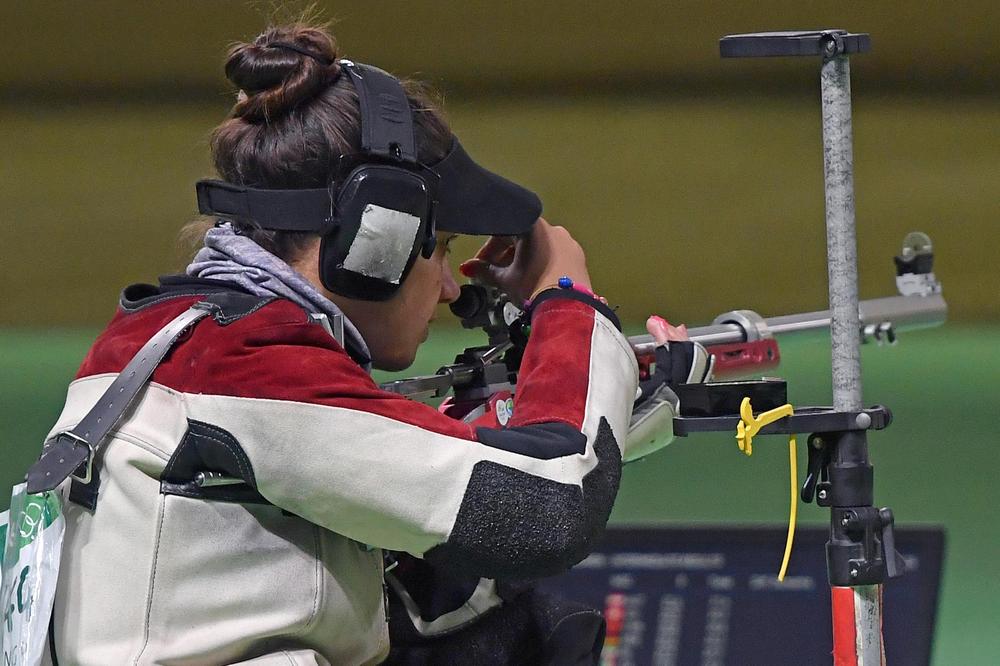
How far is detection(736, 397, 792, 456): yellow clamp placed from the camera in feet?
3.07

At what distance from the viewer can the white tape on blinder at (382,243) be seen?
2.84 feet

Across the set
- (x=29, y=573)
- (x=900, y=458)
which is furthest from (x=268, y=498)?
(x=900, y=458)

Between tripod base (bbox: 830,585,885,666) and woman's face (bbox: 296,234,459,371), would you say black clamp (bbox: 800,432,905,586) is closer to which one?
Answer: tripod base (bbox: 830,585,885,666)

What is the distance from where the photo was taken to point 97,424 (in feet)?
2.66

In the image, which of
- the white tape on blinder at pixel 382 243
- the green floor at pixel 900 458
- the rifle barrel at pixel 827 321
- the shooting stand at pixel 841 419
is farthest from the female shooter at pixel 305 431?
the green floor at pixel 900 458

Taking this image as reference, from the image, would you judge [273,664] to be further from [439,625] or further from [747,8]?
[747,8]

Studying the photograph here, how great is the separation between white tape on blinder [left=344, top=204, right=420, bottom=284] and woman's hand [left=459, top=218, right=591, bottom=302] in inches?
6.2

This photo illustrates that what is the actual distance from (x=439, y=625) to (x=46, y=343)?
272 cm

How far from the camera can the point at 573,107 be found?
137 inches

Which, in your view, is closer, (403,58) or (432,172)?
(432,172)

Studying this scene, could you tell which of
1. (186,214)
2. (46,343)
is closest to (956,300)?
(186,214)

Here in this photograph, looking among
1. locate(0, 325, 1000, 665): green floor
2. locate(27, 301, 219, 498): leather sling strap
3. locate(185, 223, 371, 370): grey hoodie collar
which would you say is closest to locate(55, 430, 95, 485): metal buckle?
locate(27, 301, 219, 498): leather sling strap

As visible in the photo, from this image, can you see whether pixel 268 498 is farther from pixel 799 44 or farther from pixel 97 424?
pixel 799 44

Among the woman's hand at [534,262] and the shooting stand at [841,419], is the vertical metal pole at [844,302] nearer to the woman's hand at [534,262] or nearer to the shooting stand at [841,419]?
the shooting stand at [841,419]
